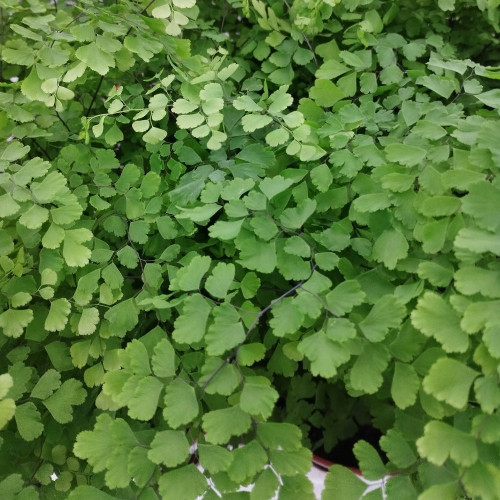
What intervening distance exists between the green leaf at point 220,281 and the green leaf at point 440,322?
0.20 metres

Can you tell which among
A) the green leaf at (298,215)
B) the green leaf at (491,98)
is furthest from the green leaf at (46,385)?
the green leaf at (491,98)

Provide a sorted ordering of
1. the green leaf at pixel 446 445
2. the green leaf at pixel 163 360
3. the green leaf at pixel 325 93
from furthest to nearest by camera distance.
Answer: the green leaf at pixel 325 93
the green leaf at pixel 163 360
the green leaf at pixel 446 445

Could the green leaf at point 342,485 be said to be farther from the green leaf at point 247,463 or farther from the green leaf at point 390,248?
the green leaf at point 390,248

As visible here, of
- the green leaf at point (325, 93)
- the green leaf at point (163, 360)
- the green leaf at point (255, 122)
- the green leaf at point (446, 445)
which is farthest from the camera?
the green leaf at point (325, 93)

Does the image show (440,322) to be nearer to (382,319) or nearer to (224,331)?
(382,319)

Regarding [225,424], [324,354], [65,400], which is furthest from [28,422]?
[324,354]

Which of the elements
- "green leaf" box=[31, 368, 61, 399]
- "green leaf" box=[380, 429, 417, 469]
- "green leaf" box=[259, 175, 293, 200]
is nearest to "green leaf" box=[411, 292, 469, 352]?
"green leaf" box=[380, 429, 417, 469]

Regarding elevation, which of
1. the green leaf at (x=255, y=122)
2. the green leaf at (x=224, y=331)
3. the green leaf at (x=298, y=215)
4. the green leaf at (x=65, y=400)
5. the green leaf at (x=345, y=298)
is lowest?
the green leaf at (x=65, y=400)

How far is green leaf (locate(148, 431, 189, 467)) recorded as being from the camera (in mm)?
474

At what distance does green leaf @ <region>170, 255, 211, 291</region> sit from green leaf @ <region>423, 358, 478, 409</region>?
26 centimetres

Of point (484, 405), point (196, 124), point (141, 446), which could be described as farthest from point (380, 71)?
point (141, 446)

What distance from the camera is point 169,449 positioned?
48cm

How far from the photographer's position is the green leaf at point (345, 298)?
1.63 ft

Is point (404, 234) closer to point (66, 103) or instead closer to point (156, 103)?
point (156, 103)
